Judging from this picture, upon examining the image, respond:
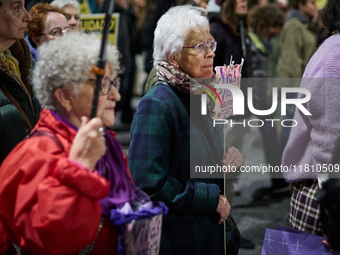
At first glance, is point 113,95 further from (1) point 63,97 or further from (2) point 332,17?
(2) point 332,17

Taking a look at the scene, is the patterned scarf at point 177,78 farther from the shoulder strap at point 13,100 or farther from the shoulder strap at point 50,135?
Answer: the shoulder strap at point 50,135

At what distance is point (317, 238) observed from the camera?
233 cm

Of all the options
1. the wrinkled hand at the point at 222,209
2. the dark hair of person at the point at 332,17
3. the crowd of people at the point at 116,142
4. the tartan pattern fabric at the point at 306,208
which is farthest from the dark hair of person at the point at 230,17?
the wrinkled hand at the point at 222,209

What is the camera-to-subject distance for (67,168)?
1.51 metres

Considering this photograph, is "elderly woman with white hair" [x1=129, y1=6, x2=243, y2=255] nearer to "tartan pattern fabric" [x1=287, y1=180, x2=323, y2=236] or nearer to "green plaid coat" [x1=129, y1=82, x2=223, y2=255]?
"green plaid coat" [x1=129, y1=82, x2=223, y2=255]

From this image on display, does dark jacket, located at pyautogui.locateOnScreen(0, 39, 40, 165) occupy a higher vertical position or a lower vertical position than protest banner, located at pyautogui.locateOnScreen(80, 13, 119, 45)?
lower

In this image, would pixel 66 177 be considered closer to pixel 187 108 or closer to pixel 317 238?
pixel 187 108

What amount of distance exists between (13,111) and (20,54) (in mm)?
699

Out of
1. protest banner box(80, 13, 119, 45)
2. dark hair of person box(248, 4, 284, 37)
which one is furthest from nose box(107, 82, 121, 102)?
dark hair of person box(248, 4, 284, 37)

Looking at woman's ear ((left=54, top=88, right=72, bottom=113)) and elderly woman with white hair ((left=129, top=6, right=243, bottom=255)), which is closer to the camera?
woman's ear ((left=54, top=88, right=72, bottom=113))

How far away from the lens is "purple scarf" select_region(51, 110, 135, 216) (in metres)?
1.75

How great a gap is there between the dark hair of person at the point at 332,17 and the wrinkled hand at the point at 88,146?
60.4 inches

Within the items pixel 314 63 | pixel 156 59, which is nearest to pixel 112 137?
pixel 156 59

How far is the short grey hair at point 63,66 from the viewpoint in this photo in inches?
68.0
